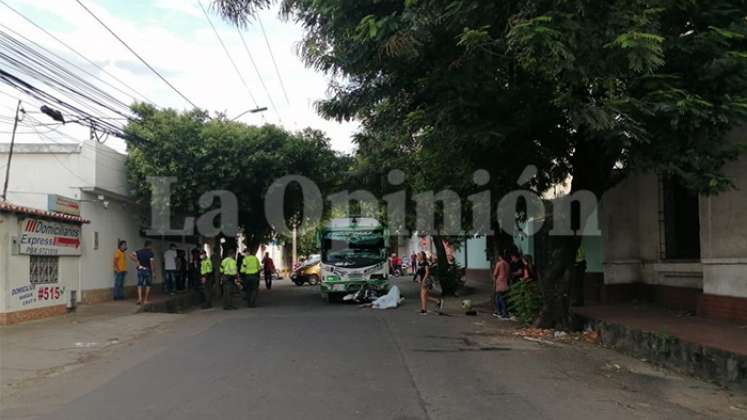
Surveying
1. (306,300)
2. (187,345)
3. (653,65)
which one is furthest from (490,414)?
(306,300)

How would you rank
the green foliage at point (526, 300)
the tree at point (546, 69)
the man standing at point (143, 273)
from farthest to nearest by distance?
the man standing at point (143, 273)
the green foliage at point (526, 300)
the tree at point (546, 69)

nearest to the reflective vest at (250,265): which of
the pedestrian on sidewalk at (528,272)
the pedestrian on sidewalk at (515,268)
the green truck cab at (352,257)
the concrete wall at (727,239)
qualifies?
the green truck cab at (352,257)

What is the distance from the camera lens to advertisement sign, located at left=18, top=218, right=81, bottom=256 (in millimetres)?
15008

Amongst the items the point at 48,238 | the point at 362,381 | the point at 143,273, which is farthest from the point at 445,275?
the point at 362,381

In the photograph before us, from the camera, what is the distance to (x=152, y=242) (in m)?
25.0

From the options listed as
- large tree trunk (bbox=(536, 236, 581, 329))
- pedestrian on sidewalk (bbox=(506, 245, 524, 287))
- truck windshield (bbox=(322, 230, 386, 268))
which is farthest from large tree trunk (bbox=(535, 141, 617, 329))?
truck windshield (bbox=(322, 230, 386, 268))

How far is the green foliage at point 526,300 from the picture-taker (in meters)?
15.2

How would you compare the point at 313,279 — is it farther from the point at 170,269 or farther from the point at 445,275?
the point at 170,269

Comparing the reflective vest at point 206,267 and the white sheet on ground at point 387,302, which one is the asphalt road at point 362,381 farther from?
the reflective vest at point 206,267

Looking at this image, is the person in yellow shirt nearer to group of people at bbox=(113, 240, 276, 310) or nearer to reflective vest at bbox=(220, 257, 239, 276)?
group of people at bbox=(113, 240, 276, 310)

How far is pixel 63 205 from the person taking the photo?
1772 cm

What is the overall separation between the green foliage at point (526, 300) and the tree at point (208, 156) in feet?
28.1

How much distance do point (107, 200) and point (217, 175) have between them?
3.39 m

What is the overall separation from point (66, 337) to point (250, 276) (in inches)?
341
